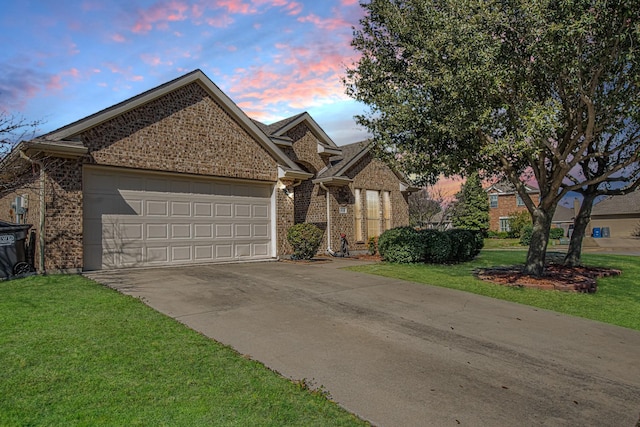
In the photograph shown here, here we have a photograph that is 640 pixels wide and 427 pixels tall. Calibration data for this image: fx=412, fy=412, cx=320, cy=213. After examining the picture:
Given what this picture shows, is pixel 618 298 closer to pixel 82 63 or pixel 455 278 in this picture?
pixel 455 278

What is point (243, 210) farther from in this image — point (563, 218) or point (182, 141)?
point (563, 218)

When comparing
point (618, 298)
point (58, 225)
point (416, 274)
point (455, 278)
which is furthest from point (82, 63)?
point (618, 298)

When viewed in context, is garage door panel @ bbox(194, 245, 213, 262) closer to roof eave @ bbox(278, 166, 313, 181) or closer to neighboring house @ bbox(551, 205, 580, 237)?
roof eave @ bbox(278, 166, 313, 181)

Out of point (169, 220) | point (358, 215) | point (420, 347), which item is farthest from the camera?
point (358, 215)

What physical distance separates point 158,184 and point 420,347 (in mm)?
9218

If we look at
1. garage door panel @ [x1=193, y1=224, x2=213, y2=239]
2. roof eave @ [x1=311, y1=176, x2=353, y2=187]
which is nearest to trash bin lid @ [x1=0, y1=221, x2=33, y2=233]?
garage door panel @ [x1=193, y1=224, x2=213, y2=239]

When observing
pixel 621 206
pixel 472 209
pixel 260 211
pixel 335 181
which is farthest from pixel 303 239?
pixel 621 206

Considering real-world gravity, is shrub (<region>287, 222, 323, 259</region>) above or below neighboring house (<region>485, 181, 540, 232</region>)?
below

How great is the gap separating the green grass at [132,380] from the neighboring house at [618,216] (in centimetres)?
4972

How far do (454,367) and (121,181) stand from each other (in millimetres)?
9967

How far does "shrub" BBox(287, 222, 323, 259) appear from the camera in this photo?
1419 centimetres

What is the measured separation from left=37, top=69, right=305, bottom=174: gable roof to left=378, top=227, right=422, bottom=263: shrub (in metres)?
3.96

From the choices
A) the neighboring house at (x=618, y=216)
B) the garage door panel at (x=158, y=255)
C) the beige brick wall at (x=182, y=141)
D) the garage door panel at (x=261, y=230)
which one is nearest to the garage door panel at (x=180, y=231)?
the garage door panel at (x=158, y=255)

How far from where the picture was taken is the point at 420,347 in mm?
5688
